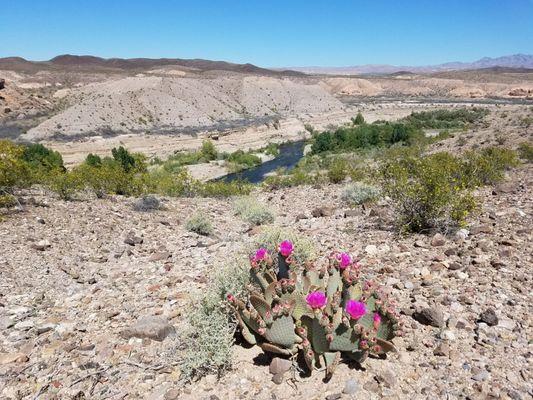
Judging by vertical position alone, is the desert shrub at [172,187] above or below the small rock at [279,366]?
below

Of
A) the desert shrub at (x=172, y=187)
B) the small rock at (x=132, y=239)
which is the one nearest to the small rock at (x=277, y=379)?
the small rock at (x=132, y=239)

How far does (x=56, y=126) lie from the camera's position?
5344cm

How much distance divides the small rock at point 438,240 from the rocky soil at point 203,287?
0.11 ft

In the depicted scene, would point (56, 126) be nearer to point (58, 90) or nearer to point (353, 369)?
point (58, 90)

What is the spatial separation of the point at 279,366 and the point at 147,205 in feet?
31.1

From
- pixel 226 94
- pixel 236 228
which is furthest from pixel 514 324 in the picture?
pixel 226 94

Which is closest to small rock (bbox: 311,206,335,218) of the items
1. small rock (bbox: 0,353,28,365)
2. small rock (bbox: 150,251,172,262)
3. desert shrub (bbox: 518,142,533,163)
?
small rock (bbox: 150,251,172,262)

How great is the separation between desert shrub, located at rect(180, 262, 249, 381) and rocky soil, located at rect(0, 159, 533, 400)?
13 cm

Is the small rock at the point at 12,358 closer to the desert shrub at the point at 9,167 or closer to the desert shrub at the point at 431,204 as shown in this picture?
the desert shrub at the point at 431,204

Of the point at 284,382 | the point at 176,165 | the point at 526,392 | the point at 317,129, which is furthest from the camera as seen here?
the point at 317,129

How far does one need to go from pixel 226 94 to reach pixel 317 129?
30.4m

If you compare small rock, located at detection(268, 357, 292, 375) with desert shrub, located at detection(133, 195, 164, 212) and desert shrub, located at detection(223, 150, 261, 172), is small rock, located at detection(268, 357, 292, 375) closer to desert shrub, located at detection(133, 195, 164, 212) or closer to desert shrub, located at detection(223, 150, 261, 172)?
desert shrub, located at detection(133, 195, 164, 212)

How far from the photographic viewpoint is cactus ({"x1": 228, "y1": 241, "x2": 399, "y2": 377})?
3688 mm

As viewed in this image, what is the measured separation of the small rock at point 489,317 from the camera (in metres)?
4.41
